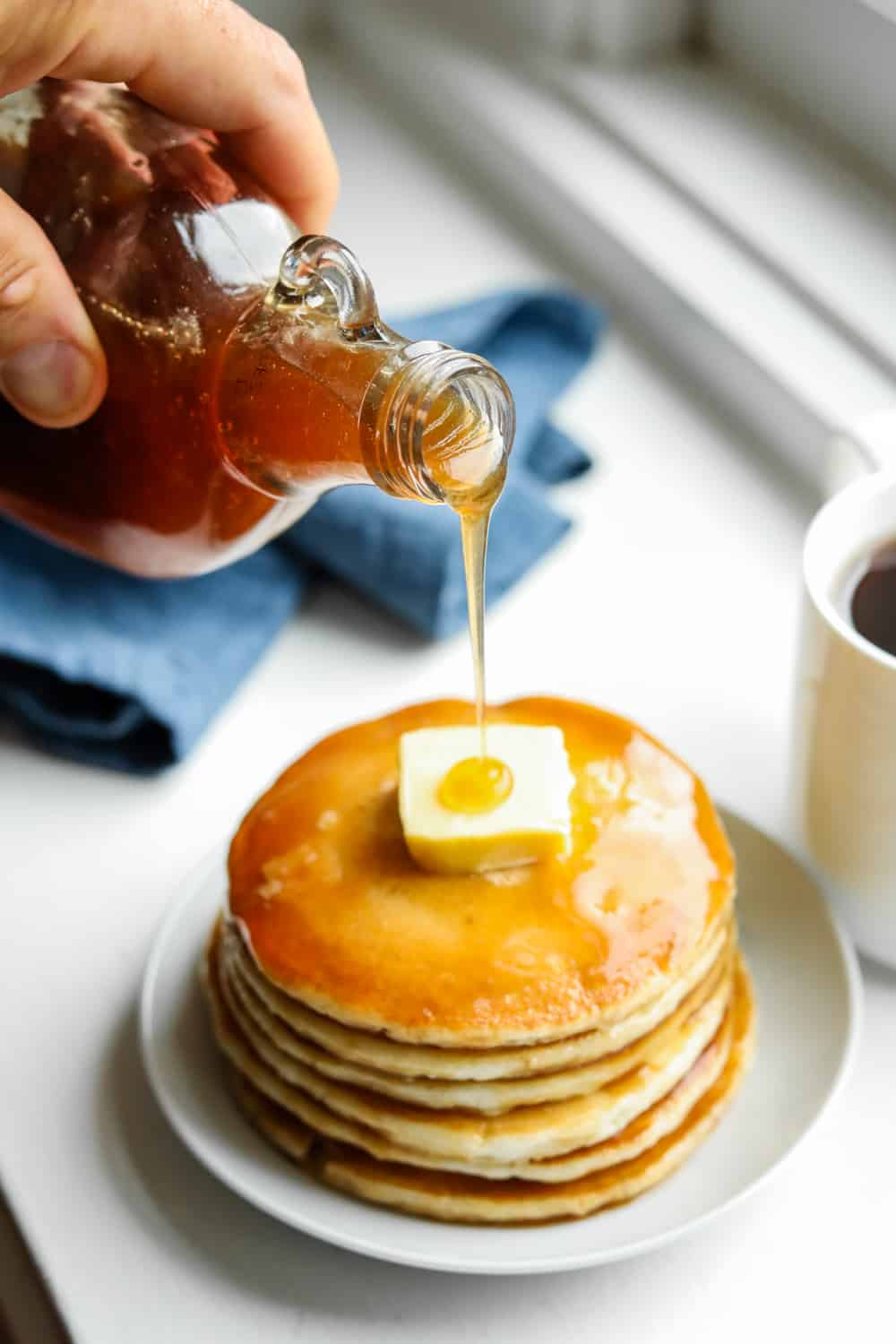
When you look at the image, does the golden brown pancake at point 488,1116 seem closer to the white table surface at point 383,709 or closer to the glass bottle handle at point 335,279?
the white table surface at point 383,709

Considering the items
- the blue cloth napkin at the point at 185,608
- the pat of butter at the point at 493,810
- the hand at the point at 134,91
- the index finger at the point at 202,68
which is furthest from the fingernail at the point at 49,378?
the blue cloth napkin at the point at 185,608

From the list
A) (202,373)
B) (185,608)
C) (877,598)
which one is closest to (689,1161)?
(877,598)

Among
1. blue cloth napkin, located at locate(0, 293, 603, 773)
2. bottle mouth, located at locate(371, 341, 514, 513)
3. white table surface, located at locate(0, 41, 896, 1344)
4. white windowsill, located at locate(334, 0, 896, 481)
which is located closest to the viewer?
bottle mouth, located at locate(371, 341, 514, 513)

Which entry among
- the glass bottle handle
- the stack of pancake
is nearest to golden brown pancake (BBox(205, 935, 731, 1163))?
the stack of pancake

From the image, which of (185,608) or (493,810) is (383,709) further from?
(493,810)

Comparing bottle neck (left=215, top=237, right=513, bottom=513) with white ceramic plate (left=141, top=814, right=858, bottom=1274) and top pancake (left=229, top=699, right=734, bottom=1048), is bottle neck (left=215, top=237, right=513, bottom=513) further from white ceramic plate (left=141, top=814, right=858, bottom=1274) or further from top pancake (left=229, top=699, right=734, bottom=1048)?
white ceramic plate (left=141, top=814, right=858, bottom=1274)
